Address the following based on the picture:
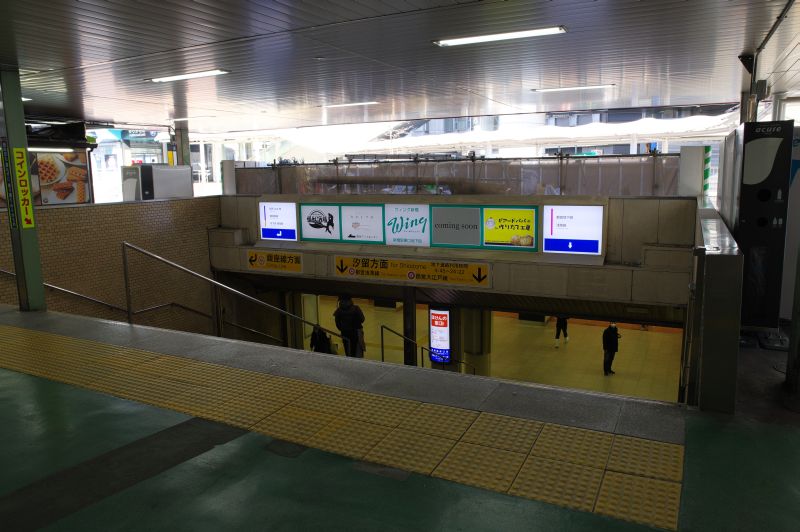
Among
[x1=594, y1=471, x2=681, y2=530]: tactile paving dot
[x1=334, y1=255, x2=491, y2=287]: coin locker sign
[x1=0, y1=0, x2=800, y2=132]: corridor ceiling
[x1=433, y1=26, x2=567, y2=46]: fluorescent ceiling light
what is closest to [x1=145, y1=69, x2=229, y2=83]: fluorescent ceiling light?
[x1=0, y1=0, x2=800, y2=132]: corridor ceiling

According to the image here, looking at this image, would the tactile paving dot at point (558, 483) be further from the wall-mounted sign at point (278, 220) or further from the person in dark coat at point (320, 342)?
the wall-mounted sign at point (278, 220)

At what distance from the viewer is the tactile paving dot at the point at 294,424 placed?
143 inches

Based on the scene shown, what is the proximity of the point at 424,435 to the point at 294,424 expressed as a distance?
32.6 inches

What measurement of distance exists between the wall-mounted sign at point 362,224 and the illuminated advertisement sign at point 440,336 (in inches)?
82.0

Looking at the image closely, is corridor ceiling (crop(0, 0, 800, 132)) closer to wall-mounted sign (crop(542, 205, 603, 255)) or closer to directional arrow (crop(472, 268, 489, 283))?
wall-mounted sign (crop(542, 205, 603, 255))

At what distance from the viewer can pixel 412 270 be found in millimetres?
11914

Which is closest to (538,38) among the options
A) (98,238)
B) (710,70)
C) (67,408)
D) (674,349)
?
(710,70)

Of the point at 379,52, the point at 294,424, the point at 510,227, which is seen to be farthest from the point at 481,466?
the point at 510,227

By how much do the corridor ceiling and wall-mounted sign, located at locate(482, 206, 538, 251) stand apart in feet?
6.97

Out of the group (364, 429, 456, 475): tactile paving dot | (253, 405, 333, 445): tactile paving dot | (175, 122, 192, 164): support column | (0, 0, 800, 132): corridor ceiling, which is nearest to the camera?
(364, 429, 456, 475): tactile paving dot

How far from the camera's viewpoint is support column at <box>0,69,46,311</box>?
653cm

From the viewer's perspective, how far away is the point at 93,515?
9.31 feet

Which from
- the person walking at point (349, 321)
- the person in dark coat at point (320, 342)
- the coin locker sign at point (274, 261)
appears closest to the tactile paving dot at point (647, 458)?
the person walking at point (349, 321)

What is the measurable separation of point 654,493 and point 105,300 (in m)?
10.3
